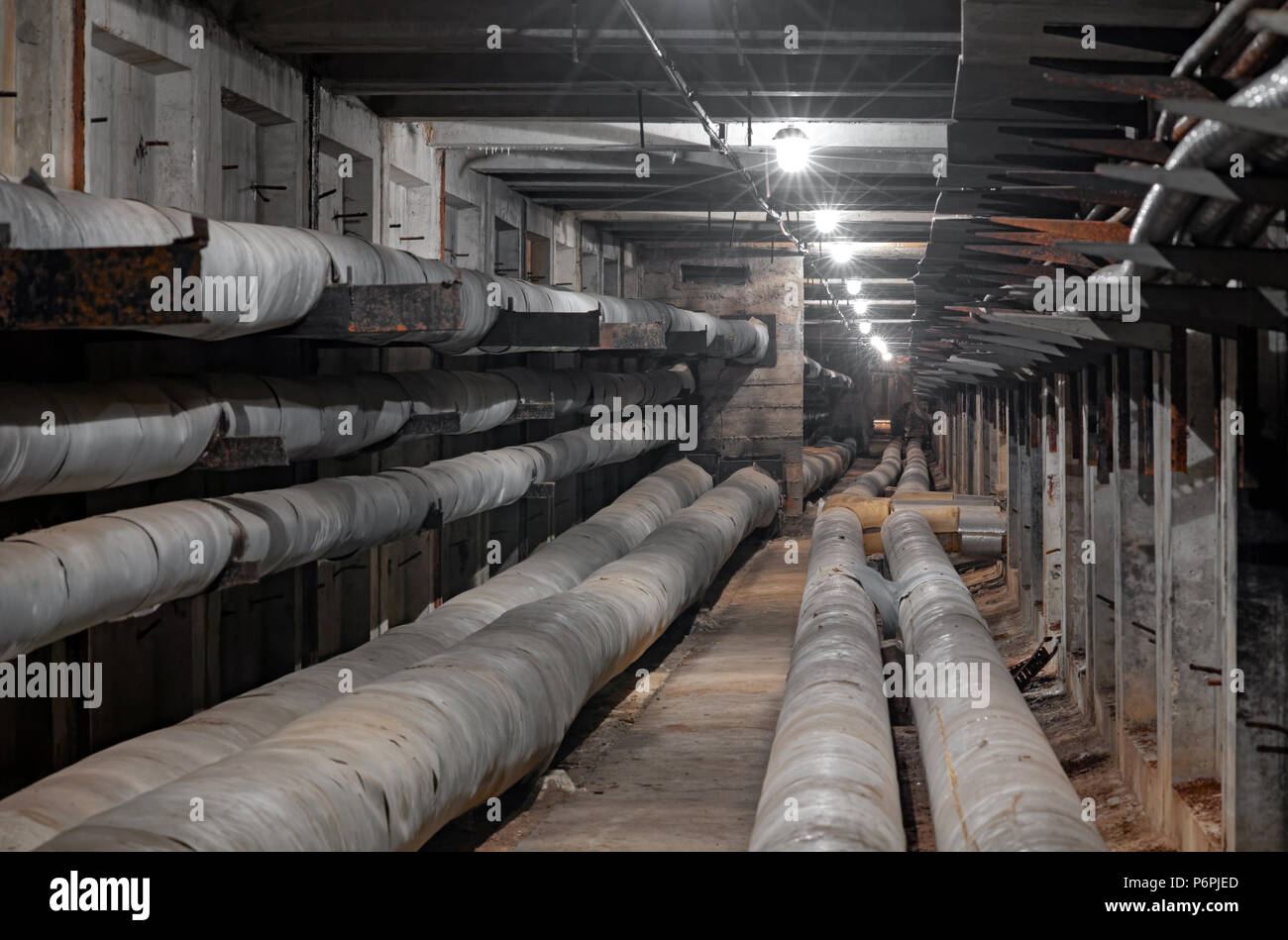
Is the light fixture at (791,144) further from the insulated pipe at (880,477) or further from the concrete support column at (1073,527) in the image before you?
the insulated pipe at (880,477)

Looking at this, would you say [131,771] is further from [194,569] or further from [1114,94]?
[1114,94]

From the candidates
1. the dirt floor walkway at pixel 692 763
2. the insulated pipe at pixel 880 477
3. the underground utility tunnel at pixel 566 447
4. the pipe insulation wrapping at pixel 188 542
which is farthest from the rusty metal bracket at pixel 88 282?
the insulated pipe at pixel 880 477

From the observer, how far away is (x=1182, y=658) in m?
5.62

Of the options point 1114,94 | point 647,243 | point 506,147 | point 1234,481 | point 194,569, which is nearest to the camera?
point 1234,481

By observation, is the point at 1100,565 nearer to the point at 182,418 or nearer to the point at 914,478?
the point at 182,418

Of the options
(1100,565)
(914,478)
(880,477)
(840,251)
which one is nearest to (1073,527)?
(1100,565)

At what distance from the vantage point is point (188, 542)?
17.8 feet

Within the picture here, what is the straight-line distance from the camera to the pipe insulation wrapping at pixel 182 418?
174 inches

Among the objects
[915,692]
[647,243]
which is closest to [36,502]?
[915,692]

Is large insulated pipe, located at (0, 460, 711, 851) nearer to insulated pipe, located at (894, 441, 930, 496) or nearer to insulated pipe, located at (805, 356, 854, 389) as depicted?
insulated pipe, located at (894, 441, 930, 496)

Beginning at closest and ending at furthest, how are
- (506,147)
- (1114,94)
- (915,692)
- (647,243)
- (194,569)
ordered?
1. (1114,94)
2. (194,569)
3. (915,692)
4. (506,147)
5. (647,243)

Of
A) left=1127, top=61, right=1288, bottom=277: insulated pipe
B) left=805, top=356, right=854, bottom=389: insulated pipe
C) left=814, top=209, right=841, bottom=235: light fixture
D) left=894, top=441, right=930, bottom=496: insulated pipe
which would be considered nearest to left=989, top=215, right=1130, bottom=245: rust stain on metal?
left=1127, top=61, right=1288, bottom=277: insulated pipe

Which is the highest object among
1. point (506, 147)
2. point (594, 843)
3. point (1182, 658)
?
point (506, 147)
